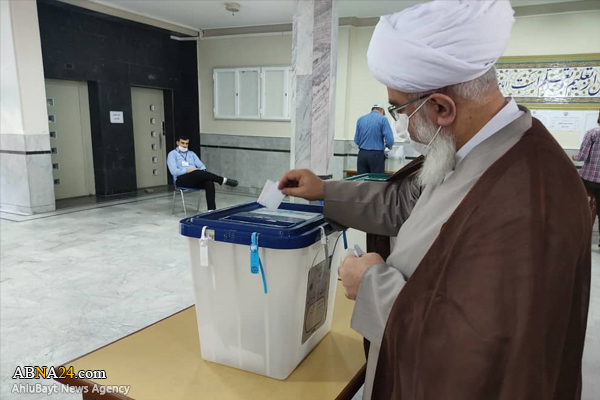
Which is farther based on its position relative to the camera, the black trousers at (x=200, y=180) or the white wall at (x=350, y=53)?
the white wall at (x=350, y=53)

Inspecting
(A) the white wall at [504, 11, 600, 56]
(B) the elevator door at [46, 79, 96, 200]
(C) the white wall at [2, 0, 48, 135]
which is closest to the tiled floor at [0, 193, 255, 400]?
(C) the white wall at [2, 0, 48, 135]

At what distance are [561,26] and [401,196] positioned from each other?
5.52 m

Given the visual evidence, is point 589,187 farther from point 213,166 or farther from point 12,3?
point 12,3

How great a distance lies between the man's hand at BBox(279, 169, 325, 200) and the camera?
3.56ft

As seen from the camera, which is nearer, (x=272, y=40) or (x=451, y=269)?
(x=451, y=269)

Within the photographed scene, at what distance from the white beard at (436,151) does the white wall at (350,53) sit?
208 inches

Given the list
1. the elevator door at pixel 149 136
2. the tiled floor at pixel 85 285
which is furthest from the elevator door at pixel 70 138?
the tiled floor at pixel 85 285

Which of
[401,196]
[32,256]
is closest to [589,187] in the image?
[401,196]

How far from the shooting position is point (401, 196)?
1.10m

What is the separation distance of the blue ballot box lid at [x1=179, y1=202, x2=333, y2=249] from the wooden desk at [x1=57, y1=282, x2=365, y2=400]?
13.4 inches

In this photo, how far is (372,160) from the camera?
18.3 ft

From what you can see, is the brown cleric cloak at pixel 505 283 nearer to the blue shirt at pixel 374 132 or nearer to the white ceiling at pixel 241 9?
the blue shirt at pixel 374 132

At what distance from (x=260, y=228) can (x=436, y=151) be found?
399 mm

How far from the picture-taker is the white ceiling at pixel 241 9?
5332mm
